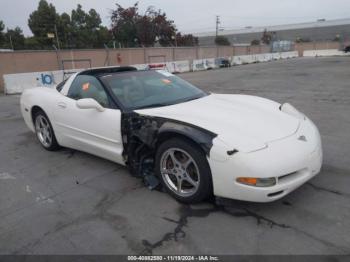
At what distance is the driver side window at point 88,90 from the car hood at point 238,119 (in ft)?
2.22

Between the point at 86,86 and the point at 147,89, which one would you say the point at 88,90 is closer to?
the point at 86,86

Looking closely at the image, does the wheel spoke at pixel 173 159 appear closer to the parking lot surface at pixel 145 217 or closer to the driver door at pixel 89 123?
the parking lot surface at pixel 145 217

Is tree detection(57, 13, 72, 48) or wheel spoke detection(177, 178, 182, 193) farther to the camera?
tree detection(57, 13, 72, 48)

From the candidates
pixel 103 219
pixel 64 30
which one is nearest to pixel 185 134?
pixel 103 219

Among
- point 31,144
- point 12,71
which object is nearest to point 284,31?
point 12,71

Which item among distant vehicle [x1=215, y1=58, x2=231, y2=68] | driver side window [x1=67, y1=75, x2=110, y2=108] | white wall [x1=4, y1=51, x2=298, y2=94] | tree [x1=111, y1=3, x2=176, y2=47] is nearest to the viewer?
driver side window [x1=67, y1=75, x2=110, y2=108]

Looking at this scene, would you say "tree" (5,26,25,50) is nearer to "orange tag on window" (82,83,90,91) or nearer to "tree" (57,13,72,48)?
"tree" (57,13,72,48)

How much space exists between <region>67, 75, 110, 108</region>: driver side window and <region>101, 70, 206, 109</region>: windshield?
0.13 meters

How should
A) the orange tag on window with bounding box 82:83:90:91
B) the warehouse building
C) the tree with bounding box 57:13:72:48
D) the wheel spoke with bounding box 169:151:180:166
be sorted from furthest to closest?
the warehouse building, the tree with bounding box 57:13:72:48, the orange tag on window with bounding box 82:83:90:91, the wheel spoke with bounding box 169:151:180:166

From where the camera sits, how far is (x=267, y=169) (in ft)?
8.45

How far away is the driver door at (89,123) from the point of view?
3.58m

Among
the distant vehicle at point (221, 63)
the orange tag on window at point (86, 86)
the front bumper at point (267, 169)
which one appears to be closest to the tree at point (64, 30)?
the distant vehicle at point (221, 63)

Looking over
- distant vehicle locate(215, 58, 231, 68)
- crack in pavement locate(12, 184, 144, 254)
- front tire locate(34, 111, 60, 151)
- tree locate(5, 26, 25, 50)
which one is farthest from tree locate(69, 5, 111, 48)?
crack in pavement locate(12, 184, 144, 254)

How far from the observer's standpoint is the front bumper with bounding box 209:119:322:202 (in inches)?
102
